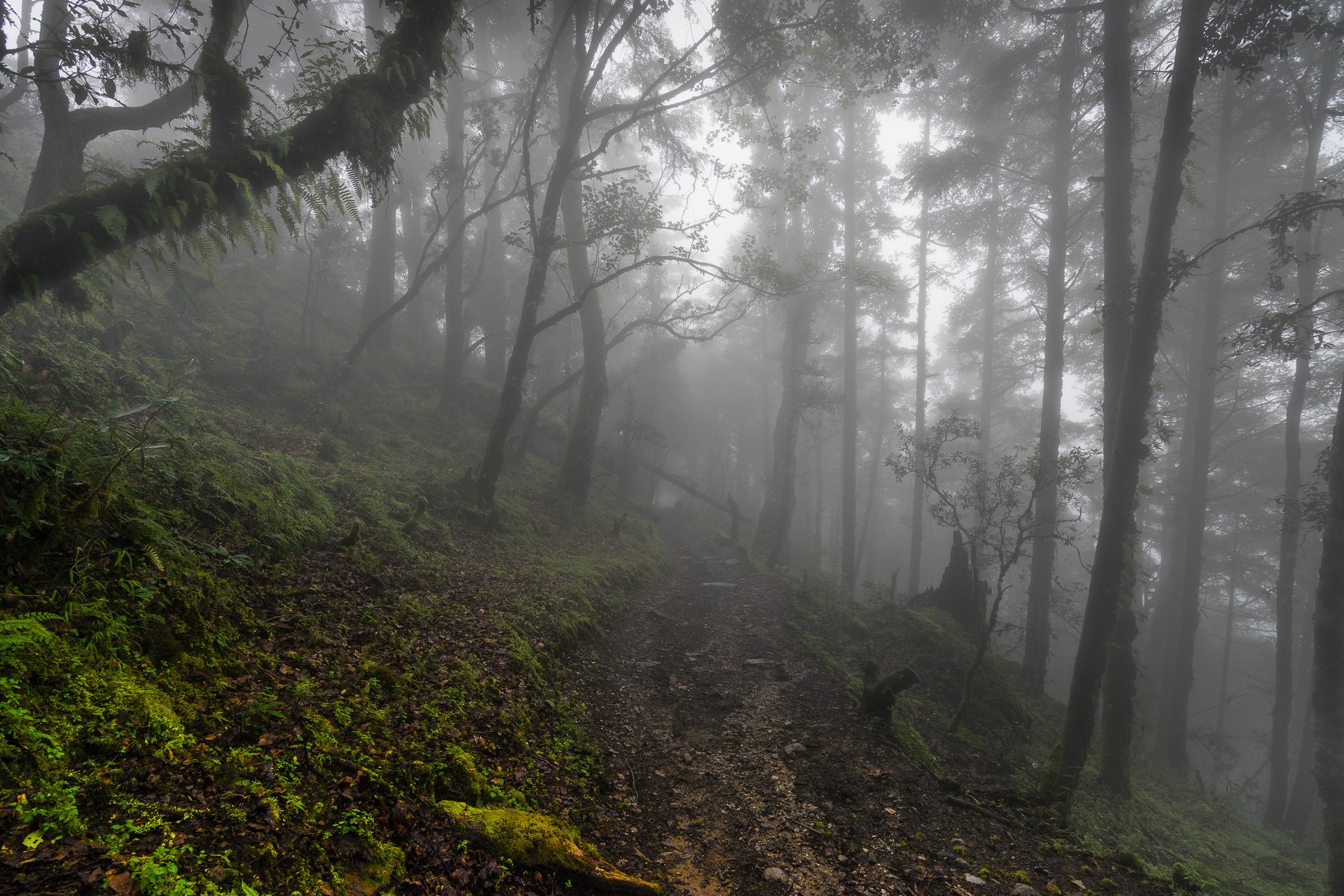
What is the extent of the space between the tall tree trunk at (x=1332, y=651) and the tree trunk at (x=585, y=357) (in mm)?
13454

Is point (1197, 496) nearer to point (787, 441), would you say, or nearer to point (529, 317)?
point (787, 441)

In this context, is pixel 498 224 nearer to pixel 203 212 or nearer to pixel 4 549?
pixel 203 212

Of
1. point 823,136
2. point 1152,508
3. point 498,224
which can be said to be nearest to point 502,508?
point 498,224

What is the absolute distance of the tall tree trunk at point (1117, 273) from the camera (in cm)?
867

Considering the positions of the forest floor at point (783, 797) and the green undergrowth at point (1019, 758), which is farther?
the green undergrowth at point (1019, 758)

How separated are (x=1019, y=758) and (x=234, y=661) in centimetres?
949

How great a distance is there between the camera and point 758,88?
12.5 meters

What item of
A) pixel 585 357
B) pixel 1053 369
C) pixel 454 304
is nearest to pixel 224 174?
pixel 585 357

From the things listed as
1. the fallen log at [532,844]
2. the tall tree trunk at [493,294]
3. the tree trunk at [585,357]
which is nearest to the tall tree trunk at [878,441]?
the tree trunk at [585,357]

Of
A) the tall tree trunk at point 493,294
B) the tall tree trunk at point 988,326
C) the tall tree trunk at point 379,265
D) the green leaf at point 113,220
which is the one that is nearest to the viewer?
the green leaf at point 113,220

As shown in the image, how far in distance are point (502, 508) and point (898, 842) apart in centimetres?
885

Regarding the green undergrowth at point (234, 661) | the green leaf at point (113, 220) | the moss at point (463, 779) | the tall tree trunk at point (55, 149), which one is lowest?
the moss at point (463, 779)

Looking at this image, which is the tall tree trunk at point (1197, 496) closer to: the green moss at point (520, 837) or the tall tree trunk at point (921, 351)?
Answer: the tall tree trunk at point (921, 351)

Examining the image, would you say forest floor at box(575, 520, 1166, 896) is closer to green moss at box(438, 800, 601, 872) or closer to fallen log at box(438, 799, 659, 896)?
fallen log at box(438, 799, 659, 896)
